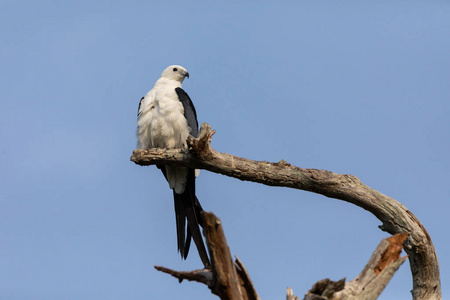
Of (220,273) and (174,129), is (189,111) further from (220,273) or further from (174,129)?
(220,273)

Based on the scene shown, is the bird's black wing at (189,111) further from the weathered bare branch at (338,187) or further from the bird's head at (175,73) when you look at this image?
the weathered bare branch at (338,187)

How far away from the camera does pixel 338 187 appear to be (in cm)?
442

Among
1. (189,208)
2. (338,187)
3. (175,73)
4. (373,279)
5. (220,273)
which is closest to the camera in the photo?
(220,273)

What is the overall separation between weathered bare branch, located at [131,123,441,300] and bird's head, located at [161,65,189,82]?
2343mm

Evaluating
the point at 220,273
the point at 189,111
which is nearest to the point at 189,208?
the point at 189,111

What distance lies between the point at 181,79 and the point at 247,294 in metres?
4.19

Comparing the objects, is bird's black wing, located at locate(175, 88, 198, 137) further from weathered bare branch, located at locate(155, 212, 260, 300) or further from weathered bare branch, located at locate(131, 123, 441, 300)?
weathered bare branch, located at locate(155, 212, 260, 300)

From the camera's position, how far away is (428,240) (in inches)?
165

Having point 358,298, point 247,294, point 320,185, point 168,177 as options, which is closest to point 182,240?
point 168,177

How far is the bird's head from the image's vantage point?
271 inches

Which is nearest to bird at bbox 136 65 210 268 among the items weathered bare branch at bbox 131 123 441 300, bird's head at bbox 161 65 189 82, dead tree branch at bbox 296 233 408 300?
bird's head at bbox 161 65 189 82

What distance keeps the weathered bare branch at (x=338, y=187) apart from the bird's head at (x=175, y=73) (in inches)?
92.3

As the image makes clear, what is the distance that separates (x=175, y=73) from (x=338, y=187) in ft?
10.8

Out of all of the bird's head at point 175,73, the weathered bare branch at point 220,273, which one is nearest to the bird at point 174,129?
the bird's head at point 175,73
